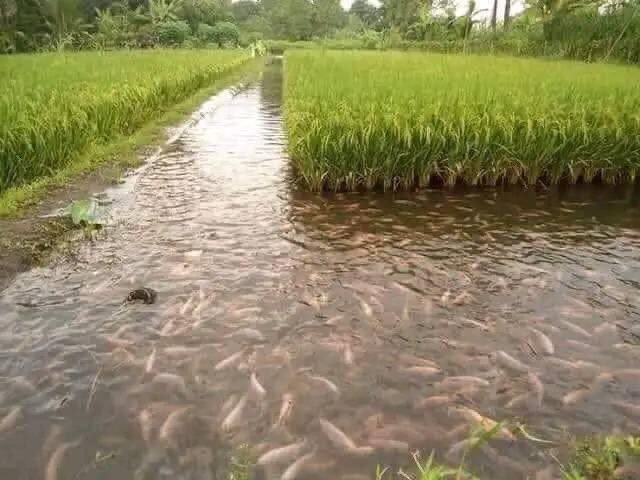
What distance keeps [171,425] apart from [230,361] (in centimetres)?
62

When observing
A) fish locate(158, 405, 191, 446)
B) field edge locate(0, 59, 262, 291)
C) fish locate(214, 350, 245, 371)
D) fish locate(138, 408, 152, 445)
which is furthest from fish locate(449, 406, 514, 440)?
field edge locate(0, 59, 262, 291)

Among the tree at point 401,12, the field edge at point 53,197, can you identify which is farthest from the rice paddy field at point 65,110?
the tree at point 401,12

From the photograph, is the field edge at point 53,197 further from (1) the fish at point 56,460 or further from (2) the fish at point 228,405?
(2) the fish at point 228,405

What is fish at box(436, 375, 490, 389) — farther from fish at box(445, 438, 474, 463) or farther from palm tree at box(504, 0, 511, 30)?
palm tree at box(504, 0, 511, 30)

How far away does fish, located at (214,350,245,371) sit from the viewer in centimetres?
313

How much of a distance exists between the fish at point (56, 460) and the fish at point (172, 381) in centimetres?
56

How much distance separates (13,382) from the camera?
2.89 metres

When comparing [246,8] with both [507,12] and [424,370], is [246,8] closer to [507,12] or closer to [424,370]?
[507,12]

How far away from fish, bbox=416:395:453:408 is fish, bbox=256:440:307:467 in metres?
0.72

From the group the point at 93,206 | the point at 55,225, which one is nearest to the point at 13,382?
the point at 55,225

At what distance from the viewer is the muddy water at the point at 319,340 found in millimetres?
2551

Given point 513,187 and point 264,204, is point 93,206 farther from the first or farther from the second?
point 513,187

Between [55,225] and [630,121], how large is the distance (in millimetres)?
7033

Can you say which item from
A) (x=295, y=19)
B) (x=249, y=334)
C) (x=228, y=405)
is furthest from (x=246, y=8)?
(x=228, y=405)
